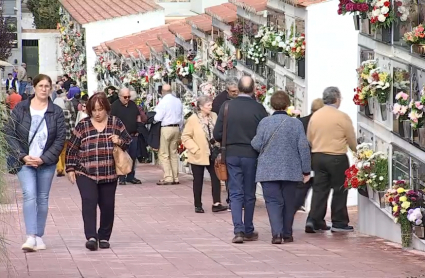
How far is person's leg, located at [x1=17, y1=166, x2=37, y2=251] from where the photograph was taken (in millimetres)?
11734

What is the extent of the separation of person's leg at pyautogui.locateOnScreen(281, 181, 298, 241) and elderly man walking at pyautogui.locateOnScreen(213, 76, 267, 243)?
0.38 m

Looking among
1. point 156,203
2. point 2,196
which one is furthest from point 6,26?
point 2,196

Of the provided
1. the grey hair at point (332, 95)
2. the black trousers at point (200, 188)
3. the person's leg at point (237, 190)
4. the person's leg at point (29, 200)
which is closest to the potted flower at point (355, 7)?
the grey hair at point (332, 95)

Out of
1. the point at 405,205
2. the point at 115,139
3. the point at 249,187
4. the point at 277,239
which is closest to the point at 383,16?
the point at 405,205

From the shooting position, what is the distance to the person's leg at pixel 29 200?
38.5 feet

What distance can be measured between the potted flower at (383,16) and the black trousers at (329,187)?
1568 millimetres

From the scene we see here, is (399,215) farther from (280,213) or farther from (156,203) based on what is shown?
(156,203)

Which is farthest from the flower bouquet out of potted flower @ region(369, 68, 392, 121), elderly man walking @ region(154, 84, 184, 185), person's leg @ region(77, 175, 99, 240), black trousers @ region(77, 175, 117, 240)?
elderly man walking @ region(154, 84, 184, 185)

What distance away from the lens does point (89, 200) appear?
39.3 feet

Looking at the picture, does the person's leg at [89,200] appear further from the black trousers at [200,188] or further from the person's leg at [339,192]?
the black trousers at [200,188]

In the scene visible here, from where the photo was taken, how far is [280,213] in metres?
12.6

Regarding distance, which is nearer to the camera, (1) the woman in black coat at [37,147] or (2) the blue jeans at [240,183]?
(1) the woman in black coat at [37,147]

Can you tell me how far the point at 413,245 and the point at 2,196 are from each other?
485cm

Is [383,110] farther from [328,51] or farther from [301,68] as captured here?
[301,68]
